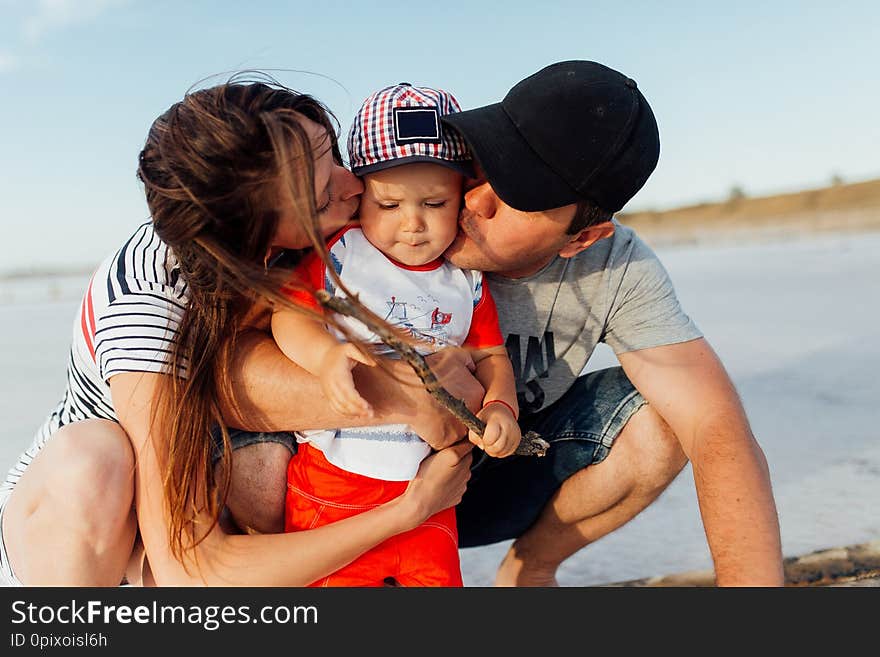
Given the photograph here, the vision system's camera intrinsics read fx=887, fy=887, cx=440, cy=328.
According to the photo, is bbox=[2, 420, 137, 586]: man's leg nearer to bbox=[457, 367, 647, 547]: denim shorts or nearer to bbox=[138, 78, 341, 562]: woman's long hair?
bbox=[138, 78, 341, 562]: woman's long hair

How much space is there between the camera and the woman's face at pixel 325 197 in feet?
6.00

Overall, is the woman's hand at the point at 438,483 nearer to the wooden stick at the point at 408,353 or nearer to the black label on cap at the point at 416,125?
the wooden stick at the point at 408,353

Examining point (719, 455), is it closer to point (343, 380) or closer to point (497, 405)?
point (497, 405)

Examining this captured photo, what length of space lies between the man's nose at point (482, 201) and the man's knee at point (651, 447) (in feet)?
2.30

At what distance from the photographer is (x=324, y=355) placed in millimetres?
1851

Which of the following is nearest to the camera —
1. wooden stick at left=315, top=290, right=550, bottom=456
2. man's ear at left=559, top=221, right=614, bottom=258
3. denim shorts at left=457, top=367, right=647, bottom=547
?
wooden stick at left=315, top=290, right=550, bottom=456

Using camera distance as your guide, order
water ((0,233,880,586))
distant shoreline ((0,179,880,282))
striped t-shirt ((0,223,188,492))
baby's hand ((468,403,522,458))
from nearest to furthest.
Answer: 1. striped t-shirt ((0,223,188,492))
2. baby's hand ((468,403,522,458))
3. water ((0,233,880,586))
4. distant shoreline ((0,179,880,282))

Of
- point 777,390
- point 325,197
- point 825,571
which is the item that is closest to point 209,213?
point 325,197

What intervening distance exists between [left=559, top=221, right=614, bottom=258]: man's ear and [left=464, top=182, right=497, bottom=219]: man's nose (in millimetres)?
240

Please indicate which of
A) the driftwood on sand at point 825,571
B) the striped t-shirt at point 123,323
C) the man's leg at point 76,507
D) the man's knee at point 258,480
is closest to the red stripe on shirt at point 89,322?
the striped t-shirt at point 123,323

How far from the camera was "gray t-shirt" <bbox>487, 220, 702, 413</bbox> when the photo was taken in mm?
2287

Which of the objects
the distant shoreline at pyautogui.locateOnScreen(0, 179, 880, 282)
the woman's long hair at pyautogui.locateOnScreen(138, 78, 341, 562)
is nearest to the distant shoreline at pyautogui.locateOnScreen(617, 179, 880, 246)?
the distant shoreline at pyautogui.locateOnScreen(0, 179, 880, 282)

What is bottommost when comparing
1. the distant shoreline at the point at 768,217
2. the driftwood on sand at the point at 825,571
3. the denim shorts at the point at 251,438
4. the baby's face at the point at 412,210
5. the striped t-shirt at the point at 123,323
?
the driftwood on sand at the point at 825,571
